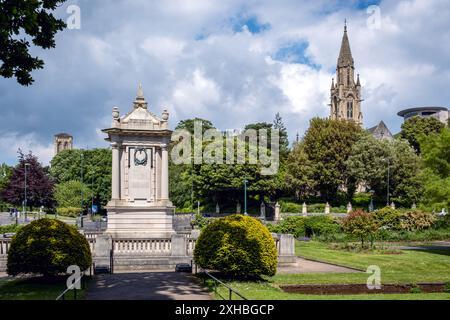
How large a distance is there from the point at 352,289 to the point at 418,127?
243 ft

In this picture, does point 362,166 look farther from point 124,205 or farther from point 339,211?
point 124,205

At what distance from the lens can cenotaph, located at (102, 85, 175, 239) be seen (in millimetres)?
28156

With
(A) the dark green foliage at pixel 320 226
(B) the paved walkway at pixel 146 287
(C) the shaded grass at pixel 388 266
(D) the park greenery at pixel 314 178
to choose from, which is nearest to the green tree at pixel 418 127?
(D) the park greenery at pixel 314 178

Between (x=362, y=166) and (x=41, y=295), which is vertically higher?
(x=362, y=166)

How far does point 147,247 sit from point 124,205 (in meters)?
4.89

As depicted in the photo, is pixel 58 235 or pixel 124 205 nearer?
pixel 58 235

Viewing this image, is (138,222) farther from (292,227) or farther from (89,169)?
(89,169)

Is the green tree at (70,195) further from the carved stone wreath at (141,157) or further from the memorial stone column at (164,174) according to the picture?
the memorial stone column at (164,174)

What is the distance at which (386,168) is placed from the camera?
6638cm

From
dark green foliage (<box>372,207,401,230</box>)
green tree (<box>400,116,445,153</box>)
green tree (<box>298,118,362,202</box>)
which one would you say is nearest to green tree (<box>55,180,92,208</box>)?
green tree (<box>298,118,362,202</box>)

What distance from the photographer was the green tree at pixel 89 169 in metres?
88.5
